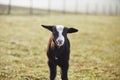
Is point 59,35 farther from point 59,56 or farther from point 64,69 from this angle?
point 64,69

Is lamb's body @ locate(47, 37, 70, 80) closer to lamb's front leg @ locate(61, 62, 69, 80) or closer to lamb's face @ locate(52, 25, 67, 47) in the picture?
lamb's front leg @ locate(61, 62, 69, 80)

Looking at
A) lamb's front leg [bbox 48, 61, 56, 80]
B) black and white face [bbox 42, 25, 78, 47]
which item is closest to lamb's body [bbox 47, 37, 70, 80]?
lamb's front leg [bbox 48, 61, 56, 80]

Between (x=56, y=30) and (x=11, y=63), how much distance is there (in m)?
4.26

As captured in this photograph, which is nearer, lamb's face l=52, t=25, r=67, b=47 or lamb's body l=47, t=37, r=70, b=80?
lamb's face l=52, t=25, r=67, b=47

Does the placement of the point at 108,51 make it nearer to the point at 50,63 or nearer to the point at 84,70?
the point at 84,70

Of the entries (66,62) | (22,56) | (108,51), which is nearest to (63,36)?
(66,62)

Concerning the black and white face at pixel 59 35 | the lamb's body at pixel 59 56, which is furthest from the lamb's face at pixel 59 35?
the lamb's body at pixel 59 56

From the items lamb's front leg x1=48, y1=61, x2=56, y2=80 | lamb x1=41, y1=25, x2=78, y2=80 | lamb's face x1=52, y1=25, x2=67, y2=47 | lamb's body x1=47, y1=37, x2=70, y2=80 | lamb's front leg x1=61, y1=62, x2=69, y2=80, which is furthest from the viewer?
lamb's front leg x1=48, y1=61, x2=56, y2=80

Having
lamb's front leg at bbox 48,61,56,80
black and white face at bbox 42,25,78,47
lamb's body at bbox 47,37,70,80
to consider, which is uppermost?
black and white face at bbox 42,25,78,47

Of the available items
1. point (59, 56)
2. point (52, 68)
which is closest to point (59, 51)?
point (59, 56)

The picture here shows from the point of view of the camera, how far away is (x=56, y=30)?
328 inches

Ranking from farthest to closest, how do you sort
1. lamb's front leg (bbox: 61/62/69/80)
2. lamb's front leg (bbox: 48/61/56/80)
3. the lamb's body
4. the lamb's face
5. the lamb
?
lamb's front leg (bbox: 48/61/56/80), lamb's front leg (bbox: 61/62/69/80), the lamb's body, the lamb, the lamb's face

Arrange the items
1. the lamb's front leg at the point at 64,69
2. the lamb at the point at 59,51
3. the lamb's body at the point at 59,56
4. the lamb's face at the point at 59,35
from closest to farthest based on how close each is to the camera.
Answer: the lamb's face at the point at 59,35
the lamb at the point at 59,51
the lamb's body at the point at 59,56
the lamb's front leg at the point at 64,69

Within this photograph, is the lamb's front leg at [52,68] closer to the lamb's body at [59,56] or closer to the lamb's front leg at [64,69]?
the lamb's body at [59,56]
